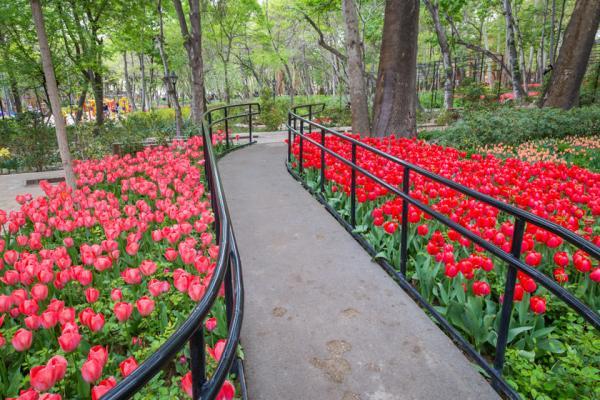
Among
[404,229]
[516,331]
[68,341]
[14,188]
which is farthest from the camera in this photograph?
[14,188]

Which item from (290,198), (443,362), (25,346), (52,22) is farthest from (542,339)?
(52,22)

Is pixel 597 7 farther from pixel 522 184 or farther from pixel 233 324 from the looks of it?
pixel 233 324

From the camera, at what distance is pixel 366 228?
3.97 metres

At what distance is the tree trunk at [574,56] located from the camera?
10.9 m

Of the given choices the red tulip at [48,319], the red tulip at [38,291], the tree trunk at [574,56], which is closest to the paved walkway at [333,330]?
the red tulip at [48,319]

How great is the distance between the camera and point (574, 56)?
11422 millimetres

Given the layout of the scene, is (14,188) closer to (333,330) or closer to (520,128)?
(333,330)

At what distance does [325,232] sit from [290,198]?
1341 mm

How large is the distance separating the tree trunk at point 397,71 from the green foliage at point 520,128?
1189 mm

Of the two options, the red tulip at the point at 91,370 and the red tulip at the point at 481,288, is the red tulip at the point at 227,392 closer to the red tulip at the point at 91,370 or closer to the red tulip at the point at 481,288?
the red tulip at the point at 91,370

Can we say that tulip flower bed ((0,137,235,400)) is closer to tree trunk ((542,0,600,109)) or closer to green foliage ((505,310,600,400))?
green foliage ((505,310,600,400))

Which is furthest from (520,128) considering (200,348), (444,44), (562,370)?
(200,348)

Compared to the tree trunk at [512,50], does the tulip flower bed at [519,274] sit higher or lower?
lower

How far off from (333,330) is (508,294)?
3.39 feet
